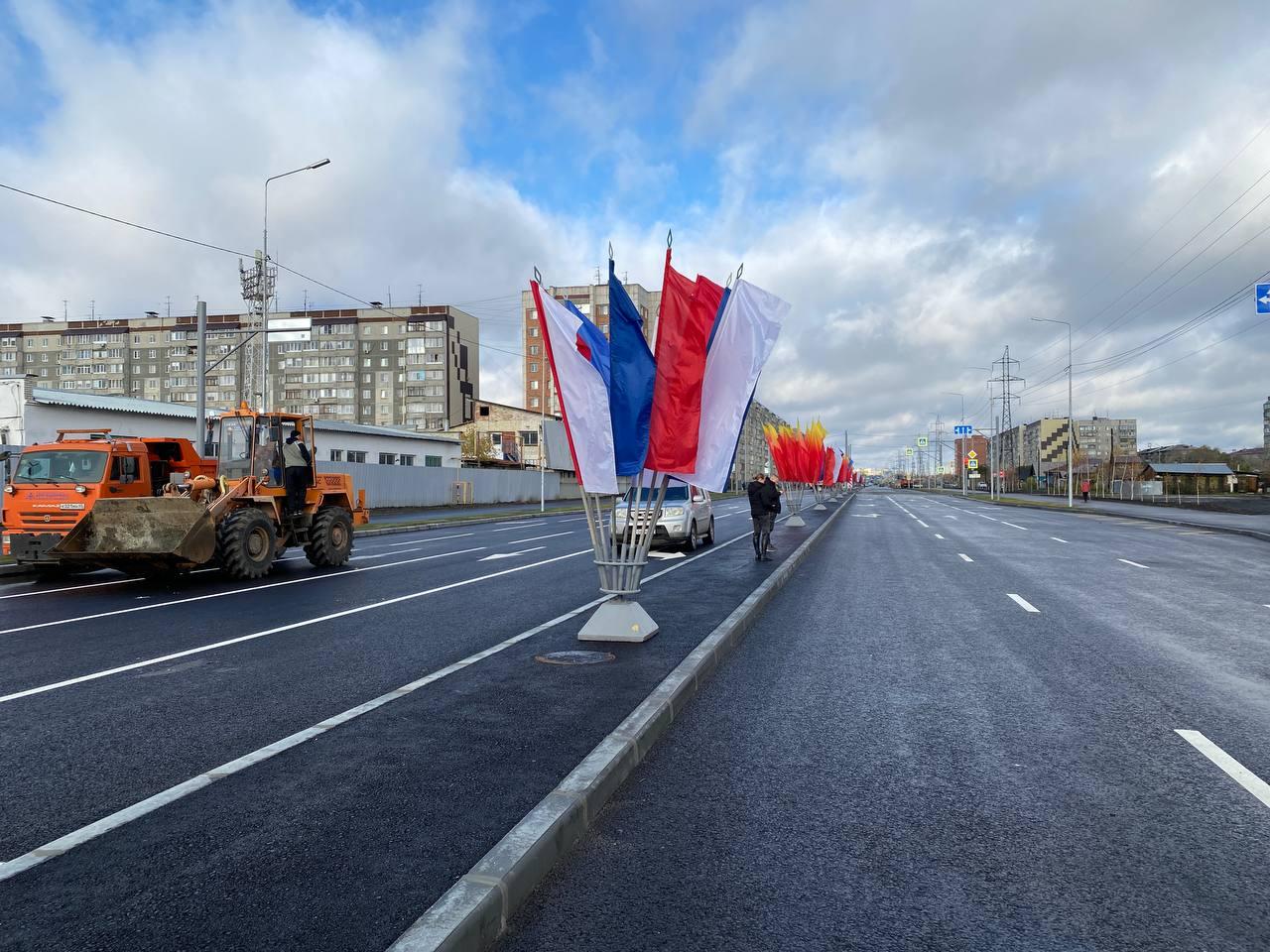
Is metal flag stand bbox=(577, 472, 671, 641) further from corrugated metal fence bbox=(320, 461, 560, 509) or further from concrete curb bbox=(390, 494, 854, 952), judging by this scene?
corrugated metal fence bbox=(320, 461, 560, 509)

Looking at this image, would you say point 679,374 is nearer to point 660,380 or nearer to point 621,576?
point 660,380

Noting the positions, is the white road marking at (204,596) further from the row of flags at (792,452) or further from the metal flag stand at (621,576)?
the row of flags at (792,452)

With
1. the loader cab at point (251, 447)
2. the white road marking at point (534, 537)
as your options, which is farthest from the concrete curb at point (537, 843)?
the white road marking at point (534, 537)

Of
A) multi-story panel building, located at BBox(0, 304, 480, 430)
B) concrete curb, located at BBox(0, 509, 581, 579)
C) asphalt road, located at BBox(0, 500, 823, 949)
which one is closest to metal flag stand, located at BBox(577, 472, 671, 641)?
asphalt road, located at BBox(0, 500, 823, 949)

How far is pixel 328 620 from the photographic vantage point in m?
9.80

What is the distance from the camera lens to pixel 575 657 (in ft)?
24.7

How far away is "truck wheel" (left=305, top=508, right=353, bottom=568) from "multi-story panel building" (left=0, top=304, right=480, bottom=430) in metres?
84.5

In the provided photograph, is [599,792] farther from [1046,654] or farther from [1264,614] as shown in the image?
Result: [1264,614]

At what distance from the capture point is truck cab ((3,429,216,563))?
13.0 meters

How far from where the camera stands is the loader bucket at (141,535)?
12.6m

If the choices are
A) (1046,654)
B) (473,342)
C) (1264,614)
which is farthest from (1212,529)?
(473,342)

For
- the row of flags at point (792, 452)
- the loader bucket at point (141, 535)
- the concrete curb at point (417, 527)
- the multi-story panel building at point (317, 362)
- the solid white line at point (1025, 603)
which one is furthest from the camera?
the multi-story panel building at point (317, 362)

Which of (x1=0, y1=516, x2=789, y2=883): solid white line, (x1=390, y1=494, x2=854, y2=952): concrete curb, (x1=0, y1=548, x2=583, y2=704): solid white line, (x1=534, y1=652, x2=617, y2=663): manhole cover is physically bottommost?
(x1=0, y1=548, x2=583, y2=704): solid white line

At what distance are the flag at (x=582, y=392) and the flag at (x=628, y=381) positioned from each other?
114 mm
